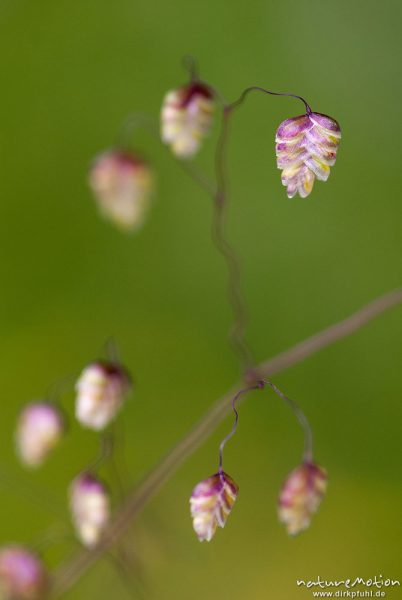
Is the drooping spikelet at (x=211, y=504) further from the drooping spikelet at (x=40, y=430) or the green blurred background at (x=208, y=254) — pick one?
the green blurred background at (x=208, y=254)

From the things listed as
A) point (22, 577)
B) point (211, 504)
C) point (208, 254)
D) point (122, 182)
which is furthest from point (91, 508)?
point (208, 254)

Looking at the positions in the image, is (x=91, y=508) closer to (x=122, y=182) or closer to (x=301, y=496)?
(x=301, y=496)

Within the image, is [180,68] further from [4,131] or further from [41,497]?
[41,497]

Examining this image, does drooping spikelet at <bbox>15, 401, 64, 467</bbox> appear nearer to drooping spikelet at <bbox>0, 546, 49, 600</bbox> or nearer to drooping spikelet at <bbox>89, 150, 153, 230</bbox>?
drooping spikelet at <bbox>0, 546, 49, 600</bbox>

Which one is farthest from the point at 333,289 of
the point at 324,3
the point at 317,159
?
the point at 317,159

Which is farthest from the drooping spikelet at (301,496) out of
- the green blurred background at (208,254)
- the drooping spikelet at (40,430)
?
the green blurred background at (208,254)

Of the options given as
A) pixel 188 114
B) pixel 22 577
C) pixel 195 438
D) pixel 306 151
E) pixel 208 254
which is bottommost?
pixel 22 577

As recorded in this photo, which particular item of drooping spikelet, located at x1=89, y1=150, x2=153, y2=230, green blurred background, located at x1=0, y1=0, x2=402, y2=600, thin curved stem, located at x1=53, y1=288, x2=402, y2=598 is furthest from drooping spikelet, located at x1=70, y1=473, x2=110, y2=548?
green blurred background, located at x1=0, y1=0, x2=402, y2=600
